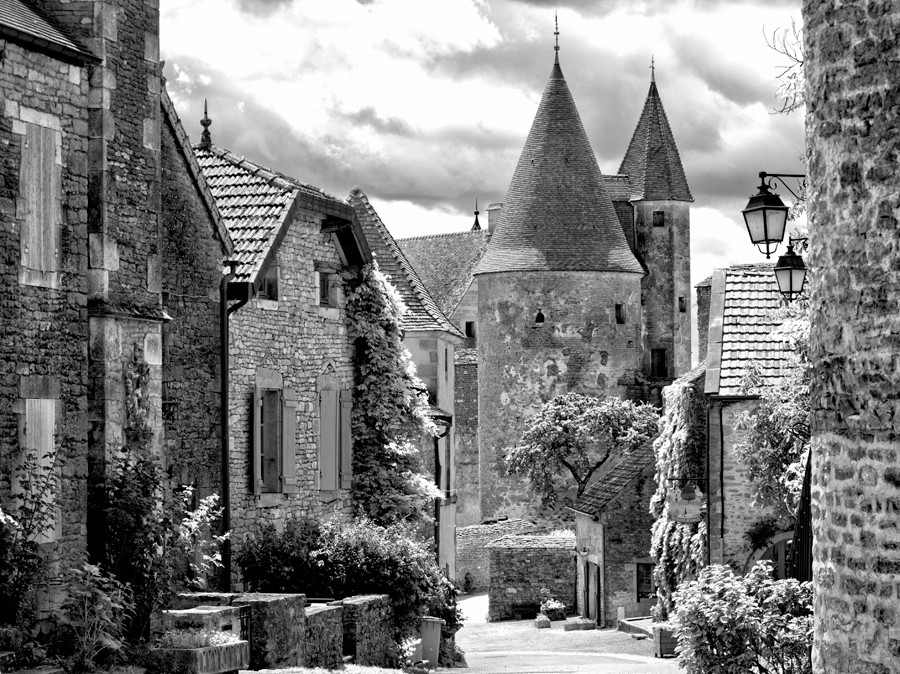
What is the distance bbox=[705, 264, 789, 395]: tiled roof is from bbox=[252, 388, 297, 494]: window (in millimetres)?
5683

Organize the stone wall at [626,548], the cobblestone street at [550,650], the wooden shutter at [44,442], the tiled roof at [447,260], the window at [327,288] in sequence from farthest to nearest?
the tiled roof at [447,260] → the stone wall at [626,548] → the window at [327,288] → the cobblestone street at [550,650] → the wooden shutter at [44,442]

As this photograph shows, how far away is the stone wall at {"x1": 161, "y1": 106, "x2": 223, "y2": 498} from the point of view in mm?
18922

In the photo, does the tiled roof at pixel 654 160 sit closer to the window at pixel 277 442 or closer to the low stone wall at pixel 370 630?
the window at pixel 277 442

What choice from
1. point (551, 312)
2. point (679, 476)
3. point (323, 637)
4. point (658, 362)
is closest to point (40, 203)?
point (323, 637)

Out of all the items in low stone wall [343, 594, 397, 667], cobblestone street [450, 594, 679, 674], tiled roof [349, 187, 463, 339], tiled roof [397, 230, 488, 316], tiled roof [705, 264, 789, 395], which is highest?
tiled roof [397, 230, 488, 316]

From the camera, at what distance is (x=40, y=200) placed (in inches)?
554

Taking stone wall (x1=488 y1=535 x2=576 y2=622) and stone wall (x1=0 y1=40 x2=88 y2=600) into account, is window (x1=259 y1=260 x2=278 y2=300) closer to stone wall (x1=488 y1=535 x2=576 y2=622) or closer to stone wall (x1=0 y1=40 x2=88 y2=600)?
stone wall (x1=0 y1=40 x2=88 y2=600)

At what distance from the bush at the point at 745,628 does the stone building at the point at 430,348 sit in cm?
1730

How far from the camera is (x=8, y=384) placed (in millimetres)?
13609

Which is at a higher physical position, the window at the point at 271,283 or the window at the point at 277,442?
the window at the point at 271,283

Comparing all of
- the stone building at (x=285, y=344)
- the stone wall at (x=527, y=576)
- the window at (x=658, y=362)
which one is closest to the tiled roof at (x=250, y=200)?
the stone building at (x=285, y=344)

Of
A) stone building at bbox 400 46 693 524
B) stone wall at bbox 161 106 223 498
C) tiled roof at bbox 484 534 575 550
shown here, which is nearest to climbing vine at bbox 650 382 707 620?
stone wall at bbox 161 106 223 498

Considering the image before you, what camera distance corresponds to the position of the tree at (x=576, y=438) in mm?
48625

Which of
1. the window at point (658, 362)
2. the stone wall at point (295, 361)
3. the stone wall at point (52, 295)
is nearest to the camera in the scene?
the stone wall at point (52, 295)
